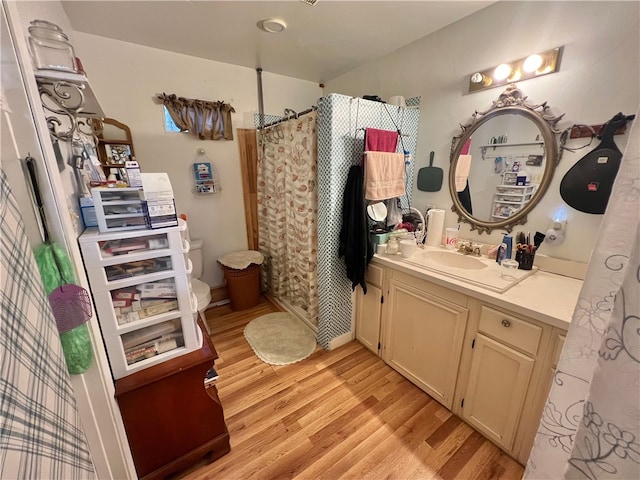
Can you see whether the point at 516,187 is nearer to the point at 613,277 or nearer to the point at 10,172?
the point at 613,277

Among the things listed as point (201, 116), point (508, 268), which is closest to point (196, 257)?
point (201, 116)

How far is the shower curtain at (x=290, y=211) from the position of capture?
194 centimetres

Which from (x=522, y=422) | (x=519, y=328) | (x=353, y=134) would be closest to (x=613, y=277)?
(x=519, y=328)

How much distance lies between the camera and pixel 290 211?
2.27m

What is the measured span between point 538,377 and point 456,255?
32.6 inches

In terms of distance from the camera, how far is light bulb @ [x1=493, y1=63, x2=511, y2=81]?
4.98ft

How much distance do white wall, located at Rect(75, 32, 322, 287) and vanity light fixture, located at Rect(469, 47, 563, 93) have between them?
72.8 inches

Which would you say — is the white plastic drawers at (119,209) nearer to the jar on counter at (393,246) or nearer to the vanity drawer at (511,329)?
the jar on counter at (393,246)

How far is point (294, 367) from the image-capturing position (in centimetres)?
190

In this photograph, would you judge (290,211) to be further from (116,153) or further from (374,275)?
(116,153)

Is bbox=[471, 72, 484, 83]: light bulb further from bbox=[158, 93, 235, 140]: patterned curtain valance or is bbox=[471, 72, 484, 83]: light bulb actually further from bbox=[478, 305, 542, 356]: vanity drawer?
bbox=[158, 93, 235, 140]: patterned curtain valance

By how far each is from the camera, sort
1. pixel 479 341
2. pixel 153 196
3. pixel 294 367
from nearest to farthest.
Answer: pixel 153 196 < pixel 479 341 < pixel 294 367

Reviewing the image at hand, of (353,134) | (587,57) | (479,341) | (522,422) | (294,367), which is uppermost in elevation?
(587,57)

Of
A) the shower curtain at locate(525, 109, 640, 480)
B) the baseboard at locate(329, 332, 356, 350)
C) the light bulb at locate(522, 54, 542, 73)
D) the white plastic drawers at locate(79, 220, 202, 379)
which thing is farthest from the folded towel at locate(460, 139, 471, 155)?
the white plastic drawers at locate(79, 220, 202, 379)
